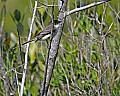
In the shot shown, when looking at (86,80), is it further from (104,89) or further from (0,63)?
(0,63)

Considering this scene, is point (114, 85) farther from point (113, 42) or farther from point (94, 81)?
point (113, 42)

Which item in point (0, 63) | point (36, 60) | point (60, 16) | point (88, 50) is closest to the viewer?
point (60, 16)

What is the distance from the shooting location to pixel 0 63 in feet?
7.06

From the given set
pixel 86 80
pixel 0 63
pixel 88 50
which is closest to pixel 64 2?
pixel 0 63

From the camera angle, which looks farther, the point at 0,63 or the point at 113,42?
the point at 113,42

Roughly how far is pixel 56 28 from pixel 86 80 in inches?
40.8

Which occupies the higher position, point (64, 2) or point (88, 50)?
point (64, 2)

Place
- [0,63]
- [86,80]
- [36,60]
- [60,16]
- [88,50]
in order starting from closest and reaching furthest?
[60,16] < [0,63] < [86,80] < [88,50] < [36,60]

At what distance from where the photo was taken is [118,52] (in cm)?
292

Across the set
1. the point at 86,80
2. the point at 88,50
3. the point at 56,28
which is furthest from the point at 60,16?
the point at 88,50

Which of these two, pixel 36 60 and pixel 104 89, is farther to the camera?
pixel 36 60

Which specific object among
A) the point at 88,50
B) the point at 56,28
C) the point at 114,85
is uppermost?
the point at 56,28

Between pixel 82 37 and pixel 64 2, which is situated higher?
pixel 64 2

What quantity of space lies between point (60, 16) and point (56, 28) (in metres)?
0.05
